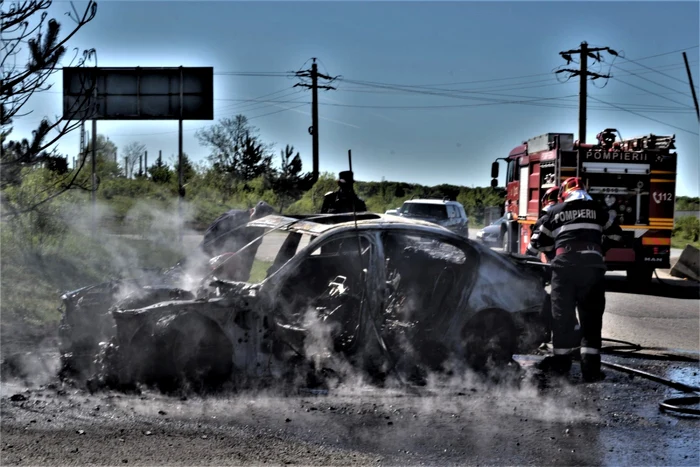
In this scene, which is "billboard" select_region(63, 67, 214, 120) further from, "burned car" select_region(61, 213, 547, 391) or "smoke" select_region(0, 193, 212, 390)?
"burned car" select_region(61, 213, 547, 391)

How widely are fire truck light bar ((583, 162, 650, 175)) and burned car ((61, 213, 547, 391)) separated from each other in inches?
332

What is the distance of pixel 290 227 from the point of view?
292 inches

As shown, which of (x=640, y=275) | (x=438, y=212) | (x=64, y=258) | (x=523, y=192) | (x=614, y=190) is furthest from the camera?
(x=438, y=212)

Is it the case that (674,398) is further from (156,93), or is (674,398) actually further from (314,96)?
(314,96)

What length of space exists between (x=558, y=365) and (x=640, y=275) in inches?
368

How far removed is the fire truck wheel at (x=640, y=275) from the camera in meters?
15.5

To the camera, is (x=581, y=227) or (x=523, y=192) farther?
(x=523, y=192)

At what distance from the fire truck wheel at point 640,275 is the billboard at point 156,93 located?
9843 mm

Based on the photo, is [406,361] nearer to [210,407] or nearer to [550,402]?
[550,402]

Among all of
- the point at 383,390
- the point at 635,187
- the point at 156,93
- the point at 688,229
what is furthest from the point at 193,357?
the point at 688,229

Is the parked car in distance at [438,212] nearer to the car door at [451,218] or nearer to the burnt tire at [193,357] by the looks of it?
the car door at [451,218]

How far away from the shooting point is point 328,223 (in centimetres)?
760

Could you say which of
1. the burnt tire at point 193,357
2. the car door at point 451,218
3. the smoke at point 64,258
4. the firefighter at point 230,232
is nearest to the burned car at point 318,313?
the burnt tire at point 193,357

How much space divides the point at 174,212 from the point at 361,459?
16.7 meters
